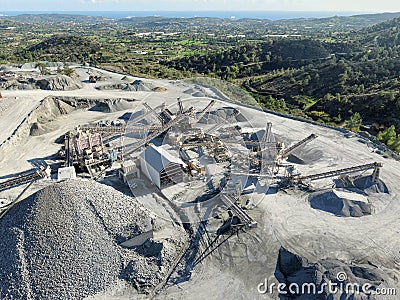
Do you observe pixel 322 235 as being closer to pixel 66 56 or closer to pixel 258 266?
pixel 258 266

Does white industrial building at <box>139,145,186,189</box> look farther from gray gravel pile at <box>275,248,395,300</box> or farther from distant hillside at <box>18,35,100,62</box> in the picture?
distant hillside at <box>18,35,100,62</box>

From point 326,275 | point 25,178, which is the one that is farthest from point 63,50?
point 326,275

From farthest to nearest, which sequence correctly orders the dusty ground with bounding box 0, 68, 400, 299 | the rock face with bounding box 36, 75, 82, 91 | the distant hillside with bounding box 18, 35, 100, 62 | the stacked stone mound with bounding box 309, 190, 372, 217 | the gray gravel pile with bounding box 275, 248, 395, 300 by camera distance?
the distant hillside with bounding box 18, 35, 100, 62 → the rock face with bounding box 36, 75, 82, 91 → the stacked stone mound with bounding box 309, 190, 372, 217 → the dusty ground with bounding box 0, 68, 400, 299 → the gray gravel pile with bounding box 275, 248, 395, 300

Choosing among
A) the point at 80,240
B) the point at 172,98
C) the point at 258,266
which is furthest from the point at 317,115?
the point at 80,240

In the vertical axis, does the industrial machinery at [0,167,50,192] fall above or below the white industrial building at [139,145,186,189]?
below
